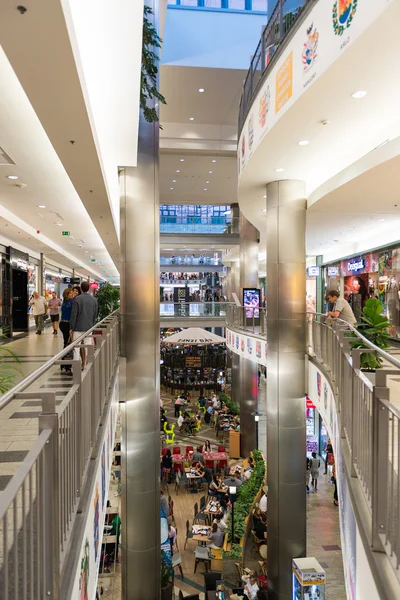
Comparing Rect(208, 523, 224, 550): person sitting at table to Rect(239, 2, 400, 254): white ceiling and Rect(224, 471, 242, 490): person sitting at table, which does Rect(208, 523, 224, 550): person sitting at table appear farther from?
Rect(239, 2, 400, 254): white ceiling

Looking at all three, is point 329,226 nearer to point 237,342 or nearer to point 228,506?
point 237,342

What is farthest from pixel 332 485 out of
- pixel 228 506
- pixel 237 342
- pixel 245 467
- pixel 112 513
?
pixel 112 513

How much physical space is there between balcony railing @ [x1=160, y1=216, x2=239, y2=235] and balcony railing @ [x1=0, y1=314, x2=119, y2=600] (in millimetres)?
21544

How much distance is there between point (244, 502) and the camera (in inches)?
578

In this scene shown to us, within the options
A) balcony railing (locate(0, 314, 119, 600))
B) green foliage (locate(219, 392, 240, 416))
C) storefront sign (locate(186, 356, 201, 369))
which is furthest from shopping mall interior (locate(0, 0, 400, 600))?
storefront sign (locate(186, 356, 201, 369))

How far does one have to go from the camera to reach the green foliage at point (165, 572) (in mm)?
10648

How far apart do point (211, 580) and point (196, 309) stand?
14032mm

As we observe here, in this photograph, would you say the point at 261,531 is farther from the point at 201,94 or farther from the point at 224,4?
the point at 224,4

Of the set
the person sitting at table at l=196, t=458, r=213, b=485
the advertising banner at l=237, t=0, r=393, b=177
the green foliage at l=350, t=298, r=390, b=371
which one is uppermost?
the advertising banner at l=237, t=0, r=393, b=177

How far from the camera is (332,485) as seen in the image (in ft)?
55.5

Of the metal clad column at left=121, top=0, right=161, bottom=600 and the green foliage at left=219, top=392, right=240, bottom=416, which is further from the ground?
the metal clad column at left=121, top=0, right=161, bottom=600

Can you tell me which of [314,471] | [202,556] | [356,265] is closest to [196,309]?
[356,265]

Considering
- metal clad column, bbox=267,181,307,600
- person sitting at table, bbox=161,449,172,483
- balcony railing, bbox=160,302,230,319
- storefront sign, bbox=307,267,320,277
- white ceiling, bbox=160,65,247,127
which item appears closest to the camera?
metal clad column, bbox=267,181,307,600

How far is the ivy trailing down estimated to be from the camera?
12.2m
